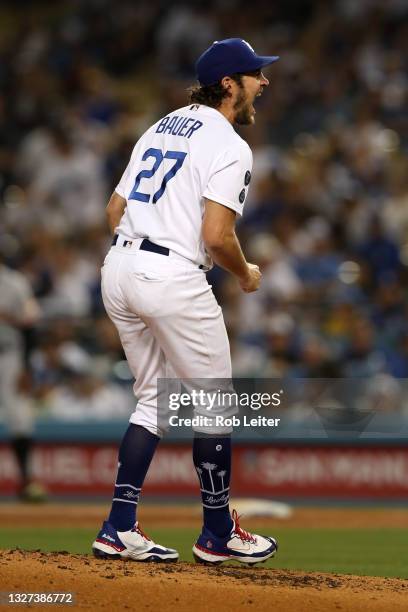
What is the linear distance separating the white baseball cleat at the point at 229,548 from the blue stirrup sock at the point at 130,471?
0.99ft

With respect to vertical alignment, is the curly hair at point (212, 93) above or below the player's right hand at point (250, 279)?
above

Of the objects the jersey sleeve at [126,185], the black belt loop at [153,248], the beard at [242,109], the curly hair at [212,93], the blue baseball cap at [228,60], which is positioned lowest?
the black belt loop at [153,248]

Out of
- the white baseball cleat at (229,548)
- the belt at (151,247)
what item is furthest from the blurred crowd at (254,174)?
the belt at (151,247)

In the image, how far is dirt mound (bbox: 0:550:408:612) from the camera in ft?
13.4

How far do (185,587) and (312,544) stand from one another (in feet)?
10.6

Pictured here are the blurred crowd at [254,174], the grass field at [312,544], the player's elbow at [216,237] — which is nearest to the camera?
the player's elbow at [216,237]

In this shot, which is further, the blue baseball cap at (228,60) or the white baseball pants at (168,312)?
the blue baseball cap at (228,60)

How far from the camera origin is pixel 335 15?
13609 mm

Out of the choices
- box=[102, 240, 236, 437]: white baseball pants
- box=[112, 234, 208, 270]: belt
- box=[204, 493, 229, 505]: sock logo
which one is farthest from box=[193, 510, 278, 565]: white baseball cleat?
box=[112, 234, 208, 270]: belt

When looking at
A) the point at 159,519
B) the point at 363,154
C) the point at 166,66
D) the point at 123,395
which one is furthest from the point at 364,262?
the point at 166,66

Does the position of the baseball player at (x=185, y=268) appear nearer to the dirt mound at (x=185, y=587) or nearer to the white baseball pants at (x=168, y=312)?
the white baseball pants at (x=168, y=312)

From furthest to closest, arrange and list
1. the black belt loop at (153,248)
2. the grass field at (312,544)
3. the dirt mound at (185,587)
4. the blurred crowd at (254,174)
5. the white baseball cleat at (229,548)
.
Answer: the blurred crowd at (254,174)
the grass field at (312,544)
the white baseball cleat at (229,548)
the black belt loop at (153,248)
the dirt mound at (185,587)

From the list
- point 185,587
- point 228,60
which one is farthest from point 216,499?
point 228,60

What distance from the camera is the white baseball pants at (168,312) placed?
4.52 m
